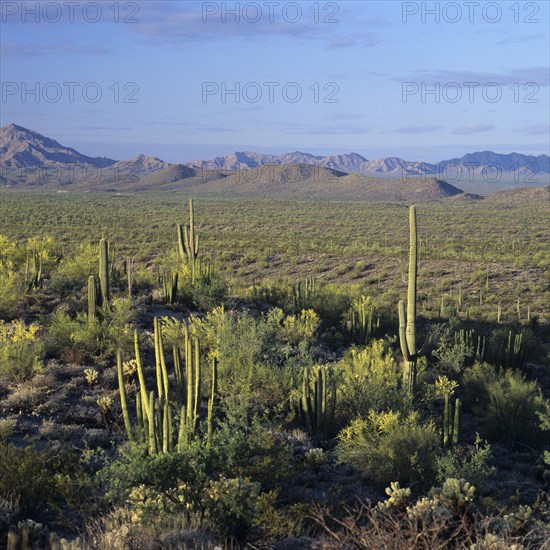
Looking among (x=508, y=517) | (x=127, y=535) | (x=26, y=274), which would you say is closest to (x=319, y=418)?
(x=508, y=517)

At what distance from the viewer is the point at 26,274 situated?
1931 cm

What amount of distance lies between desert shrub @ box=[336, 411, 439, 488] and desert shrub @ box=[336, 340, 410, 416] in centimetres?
100

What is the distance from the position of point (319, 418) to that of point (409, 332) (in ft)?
10.1

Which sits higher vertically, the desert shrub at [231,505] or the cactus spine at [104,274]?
the cactus spine at [104,274]

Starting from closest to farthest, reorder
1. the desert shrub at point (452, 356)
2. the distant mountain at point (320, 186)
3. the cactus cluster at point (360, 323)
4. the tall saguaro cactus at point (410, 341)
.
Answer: the tall saguaro cactus at point (410, 341), the desert shrub at point (452, 356), the cactus cluster at point (360, 323), the distant mountain at point (320, 186)

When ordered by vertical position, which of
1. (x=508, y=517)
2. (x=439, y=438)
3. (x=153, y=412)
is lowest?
(x=439, y=438)

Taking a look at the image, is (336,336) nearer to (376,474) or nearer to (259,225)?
(376,474)

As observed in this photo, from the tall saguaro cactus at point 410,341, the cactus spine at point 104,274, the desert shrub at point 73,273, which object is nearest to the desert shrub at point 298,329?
the tall saguaro cactus at point 410,341

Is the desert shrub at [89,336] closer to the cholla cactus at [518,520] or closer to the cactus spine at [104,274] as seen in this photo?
the cactus spine at [104,274]

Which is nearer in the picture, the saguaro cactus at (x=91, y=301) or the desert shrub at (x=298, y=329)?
the saguaro cactus at (x=91, y=301)

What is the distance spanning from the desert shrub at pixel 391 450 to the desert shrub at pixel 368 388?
1.00m

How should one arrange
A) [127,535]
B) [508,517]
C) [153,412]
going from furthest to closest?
[153,412] < [508,517] < [127,535]

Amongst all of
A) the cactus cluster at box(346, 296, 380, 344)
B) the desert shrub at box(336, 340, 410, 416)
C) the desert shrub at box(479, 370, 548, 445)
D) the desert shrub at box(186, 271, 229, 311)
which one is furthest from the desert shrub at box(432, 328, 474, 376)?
the desert shrub at box(186, 271, 229, 311)

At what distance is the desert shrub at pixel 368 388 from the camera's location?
12453 millimetres
